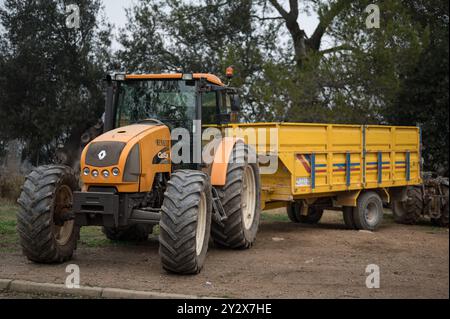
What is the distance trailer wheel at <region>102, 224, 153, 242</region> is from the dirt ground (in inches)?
6.4

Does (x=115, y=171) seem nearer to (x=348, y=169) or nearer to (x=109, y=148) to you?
(x=109, y=148)

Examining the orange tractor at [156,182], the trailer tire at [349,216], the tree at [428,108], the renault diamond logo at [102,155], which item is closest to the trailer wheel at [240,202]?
the orange tractor at [156,182]

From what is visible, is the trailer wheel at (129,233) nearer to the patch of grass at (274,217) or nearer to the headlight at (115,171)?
the headlight at (115,171)

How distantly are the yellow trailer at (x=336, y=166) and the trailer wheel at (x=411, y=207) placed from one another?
0.16m

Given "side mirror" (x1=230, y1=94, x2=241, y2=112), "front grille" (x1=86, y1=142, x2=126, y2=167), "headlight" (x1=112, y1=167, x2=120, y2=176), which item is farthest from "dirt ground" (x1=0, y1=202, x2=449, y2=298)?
"side mirror" (x1=230, y1=94, x2=241, y2=112)

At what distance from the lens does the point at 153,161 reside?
831cm

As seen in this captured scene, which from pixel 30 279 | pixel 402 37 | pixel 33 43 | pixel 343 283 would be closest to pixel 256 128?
pixel 343 283

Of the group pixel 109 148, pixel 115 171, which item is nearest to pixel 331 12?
pixel 109 148

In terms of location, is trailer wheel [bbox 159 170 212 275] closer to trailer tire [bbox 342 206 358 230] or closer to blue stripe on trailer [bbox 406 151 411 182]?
trailer tire [bbox 342 206 358 230]

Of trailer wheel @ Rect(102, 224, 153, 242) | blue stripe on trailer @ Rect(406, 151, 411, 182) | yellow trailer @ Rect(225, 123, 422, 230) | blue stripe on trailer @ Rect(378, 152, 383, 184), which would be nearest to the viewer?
trailer wheel @ Rect(102, 224, 153, 242)

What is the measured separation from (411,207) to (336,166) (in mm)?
2957

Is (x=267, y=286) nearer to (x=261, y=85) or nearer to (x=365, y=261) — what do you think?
(x=365, y=261)

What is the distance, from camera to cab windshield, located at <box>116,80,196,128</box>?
888 centimetres

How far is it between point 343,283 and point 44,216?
3752 millimetres
